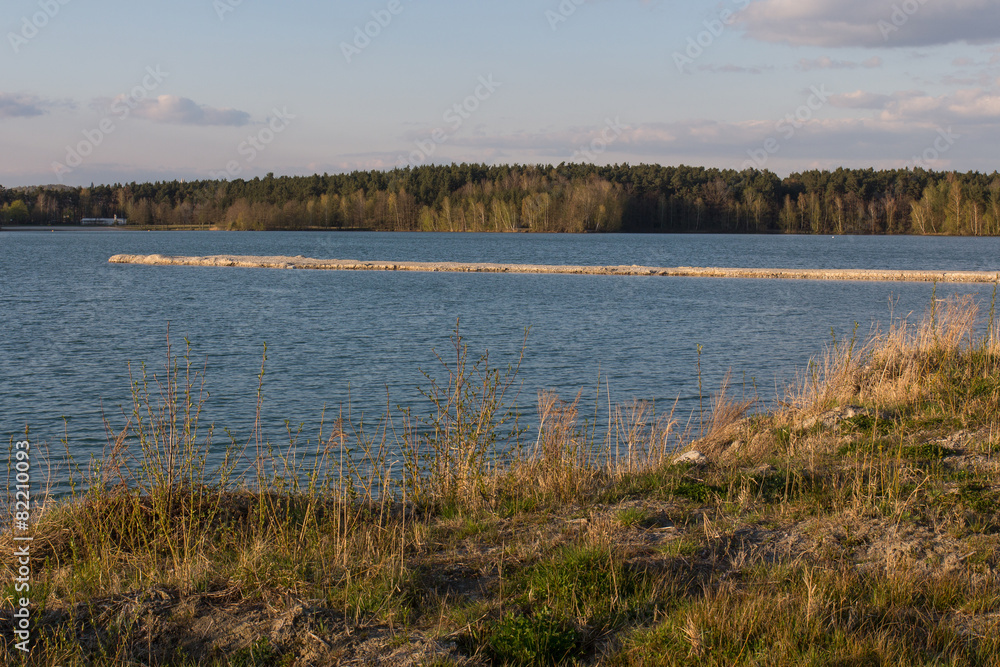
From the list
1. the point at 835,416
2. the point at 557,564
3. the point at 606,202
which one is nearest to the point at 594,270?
the point at 835,416

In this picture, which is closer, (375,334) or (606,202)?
(375,334)

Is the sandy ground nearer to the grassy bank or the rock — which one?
the rock

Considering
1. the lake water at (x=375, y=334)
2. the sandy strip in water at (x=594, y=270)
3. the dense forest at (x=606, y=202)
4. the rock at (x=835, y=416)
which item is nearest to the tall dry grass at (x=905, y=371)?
the rock at (x=835, y=416)

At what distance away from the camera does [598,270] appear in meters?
58.8

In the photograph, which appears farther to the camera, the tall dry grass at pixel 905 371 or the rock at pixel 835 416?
the tall dry grass at pixel 905 371

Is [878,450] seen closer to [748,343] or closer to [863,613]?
[863,613]

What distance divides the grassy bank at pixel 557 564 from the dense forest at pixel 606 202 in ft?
490

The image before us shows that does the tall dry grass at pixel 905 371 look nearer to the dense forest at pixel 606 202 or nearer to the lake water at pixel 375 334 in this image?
the lake water at pixel 375 334

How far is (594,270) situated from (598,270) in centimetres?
33

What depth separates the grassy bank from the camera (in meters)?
4.49

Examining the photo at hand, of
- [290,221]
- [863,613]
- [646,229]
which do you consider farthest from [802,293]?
[290,221]

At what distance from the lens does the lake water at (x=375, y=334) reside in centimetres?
1627

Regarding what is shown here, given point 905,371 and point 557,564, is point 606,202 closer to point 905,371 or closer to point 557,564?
point 905,371

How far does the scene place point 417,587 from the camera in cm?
527
